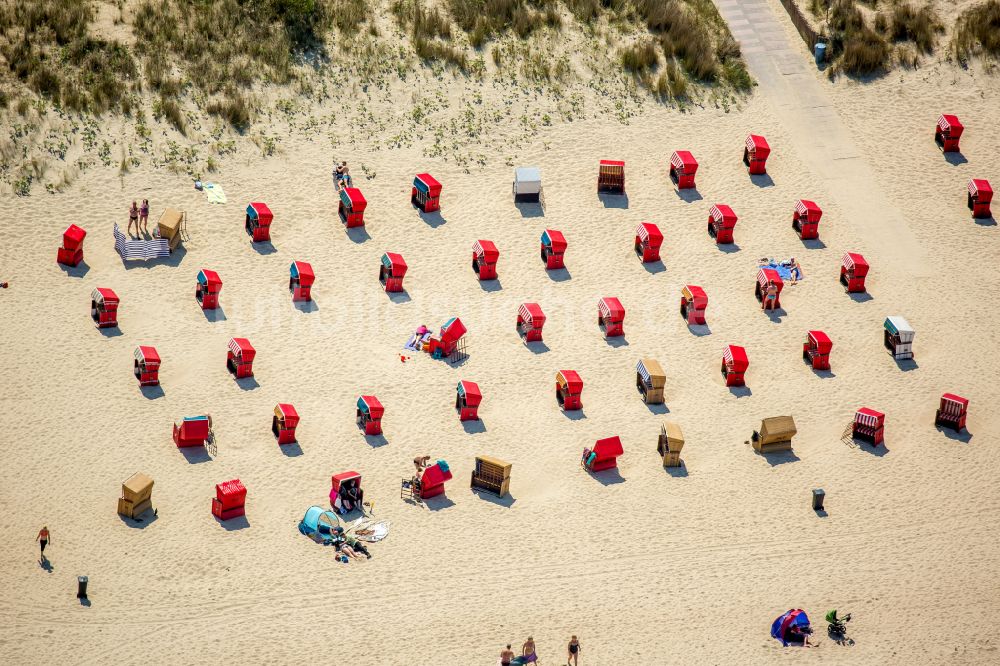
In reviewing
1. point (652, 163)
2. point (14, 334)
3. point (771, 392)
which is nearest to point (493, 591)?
point (771, 392)

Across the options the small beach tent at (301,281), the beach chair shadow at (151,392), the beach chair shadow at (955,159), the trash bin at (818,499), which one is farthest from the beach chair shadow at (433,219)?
the beach chair shadow at (955,159)

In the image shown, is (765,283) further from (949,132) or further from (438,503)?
(438,503)

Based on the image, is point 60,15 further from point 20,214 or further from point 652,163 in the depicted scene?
point 652,163

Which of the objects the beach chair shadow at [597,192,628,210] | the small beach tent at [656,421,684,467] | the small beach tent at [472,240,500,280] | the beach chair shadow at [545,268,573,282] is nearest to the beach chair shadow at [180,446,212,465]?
the small beach tent at [472,240,500,280]

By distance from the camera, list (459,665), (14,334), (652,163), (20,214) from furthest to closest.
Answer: (652,163) → (20,214) → (14,334) → (459,665)

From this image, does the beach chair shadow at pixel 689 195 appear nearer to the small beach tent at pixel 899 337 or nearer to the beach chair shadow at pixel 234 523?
the small beach tent at pixel 899 337

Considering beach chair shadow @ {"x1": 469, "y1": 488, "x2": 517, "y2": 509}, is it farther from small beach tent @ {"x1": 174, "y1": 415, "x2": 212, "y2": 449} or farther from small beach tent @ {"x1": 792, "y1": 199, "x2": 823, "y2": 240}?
small beach tent @ {"x1": 792, "y1": 199, "x2": 823, "y2": 240}

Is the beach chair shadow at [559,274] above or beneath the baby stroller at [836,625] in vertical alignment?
above
